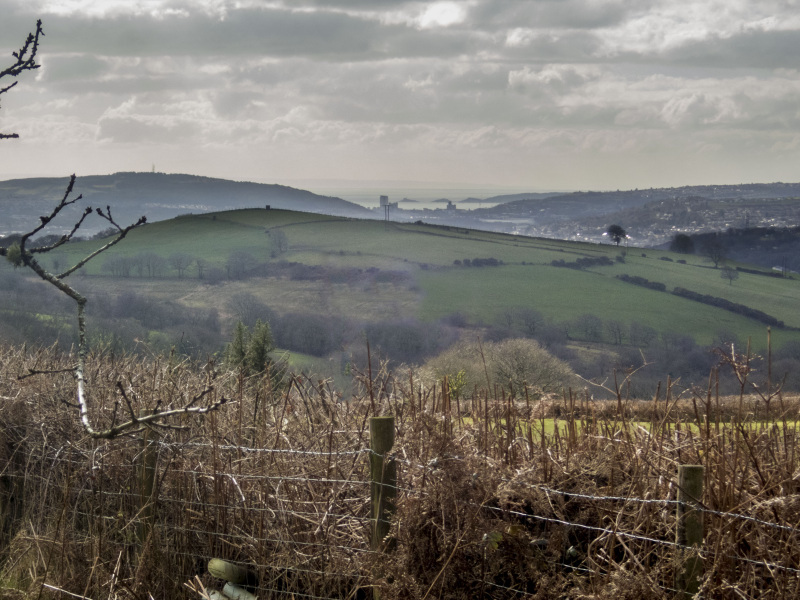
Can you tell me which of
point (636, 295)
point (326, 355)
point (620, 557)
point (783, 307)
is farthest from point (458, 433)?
point (783, 307)

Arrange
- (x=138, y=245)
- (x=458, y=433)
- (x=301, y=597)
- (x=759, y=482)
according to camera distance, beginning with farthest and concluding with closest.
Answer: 1. (x=138, y=245)
2. (x=458, y=433)
3. (x=301, y=597)
4. (x=759, y=482)

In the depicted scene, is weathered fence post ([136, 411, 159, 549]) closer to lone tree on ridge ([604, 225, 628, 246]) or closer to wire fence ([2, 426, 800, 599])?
wire fence ([2, 426, 800, 599])

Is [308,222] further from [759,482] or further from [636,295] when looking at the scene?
[759,482]

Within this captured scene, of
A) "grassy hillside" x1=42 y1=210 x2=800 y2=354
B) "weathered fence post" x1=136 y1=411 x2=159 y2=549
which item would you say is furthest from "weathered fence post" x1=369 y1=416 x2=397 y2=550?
"grassy hillside" x1=42 y1=210 x2=800 y2=354

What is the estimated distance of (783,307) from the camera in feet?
332

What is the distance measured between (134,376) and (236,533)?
2.33 metres

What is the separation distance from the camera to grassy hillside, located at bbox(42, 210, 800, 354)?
9450 centimetres

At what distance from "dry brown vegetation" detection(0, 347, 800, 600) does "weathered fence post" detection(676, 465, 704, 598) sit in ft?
0.25

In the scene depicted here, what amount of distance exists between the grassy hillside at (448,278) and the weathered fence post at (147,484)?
87181 mm

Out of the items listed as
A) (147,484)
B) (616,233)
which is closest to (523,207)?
(616,233)

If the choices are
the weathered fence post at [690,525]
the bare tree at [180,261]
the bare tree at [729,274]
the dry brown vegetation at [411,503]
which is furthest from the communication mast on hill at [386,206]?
the weathered fence post at [690,525]

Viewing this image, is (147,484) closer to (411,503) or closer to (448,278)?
(411,503)

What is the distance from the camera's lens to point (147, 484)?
18.8 ft

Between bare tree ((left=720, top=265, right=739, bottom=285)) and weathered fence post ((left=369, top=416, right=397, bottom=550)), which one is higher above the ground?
weathered fence post ((left=369, top=416, right=397, bottom=550))
